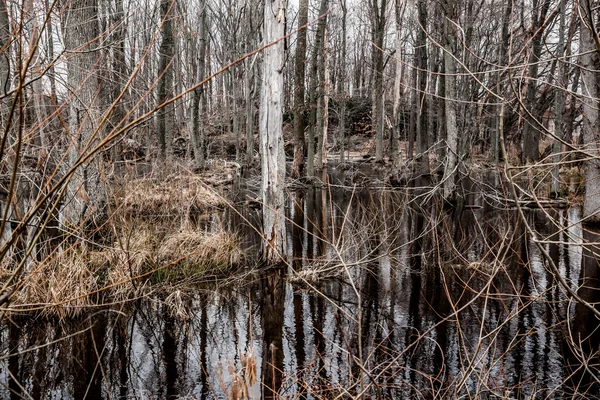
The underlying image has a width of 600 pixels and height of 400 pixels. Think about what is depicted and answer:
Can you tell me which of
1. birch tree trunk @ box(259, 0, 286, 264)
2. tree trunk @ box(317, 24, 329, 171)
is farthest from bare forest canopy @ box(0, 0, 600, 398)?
tree trunk @ box(317, 24, 329, 171)

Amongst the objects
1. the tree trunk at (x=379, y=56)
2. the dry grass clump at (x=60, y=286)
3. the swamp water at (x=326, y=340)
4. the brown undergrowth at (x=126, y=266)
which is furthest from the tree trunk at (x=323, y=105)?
the dry grass clump at (x=60, y=286)

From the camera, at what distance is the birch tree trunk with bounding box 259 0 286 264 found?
661cm

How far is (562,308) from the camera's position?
555 cm

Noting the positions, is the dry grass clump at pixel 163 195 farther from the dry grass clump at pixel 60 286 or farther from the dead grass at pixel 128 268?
the dry grass clump at pixel 60 286

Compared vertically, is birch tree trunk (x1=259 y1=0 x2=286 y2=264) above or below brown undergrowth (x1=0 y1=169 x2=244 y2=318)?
above

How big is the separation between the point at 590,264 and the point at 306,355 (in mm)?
5388

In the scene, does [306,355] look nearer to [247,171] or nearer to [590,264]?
[590,264]

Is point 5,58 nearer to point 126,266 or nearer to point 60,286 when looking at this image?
point 126,266

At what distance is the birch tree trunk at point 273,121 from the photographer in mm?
6613

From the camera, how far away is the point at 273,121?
6.90m

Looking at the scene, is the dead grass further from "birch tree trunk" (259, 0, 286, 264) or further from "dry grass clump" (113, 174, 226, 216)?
"dry grass clump" (113, 174, 226, 216)

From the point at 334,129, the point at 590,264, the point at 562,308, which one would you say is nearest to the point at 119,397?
the point at 562,308

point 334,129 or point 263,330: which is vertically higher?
point 334,129

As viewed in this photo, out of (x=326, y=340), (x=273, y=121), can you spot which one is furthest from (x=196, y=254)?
(x=326, y=340)
